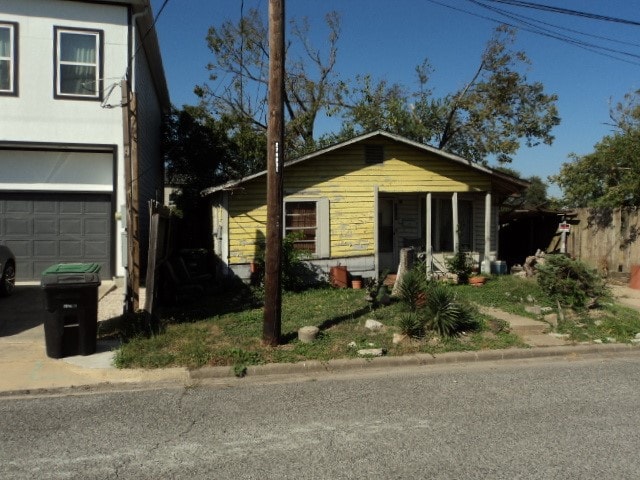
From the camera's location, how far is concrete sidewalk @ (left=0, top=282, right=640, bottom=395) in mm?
6301

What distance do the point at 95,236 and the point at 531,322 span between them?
9.64m

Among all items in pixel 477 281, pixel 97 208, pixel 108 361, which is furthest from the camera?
pixel 477 281

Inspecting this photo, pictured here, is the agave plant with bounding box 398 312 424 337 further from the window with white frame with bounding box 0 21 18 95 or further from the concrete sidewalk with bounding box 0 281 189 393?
the window with white frame with bounding box 0 21 18 95

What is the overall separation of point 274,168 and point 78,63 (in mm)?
7324

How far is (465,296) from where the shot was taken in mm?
11406

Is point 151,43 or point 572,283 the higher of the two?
point 151,43

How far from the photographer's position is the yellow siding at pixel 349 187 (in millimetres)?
12812

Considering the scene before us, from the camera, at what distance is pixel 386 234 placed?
14.8 meters

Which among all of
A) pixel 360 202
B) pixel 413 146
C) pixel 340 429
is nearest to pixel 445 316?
pixel 340 429

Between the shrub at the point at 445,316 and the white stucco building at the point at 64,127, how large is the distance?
7.16 m

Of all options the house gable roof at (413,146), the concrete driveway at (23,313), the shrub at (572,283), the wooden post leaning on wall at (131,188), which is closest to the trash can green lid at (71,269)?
the concrete driveway at (23,313)

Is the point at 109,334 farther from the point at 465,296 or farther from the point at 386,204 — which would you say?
the point at 386,204

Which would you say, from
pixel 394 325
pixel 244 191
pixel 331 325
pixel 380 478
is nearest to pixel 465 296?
pixel 394 325

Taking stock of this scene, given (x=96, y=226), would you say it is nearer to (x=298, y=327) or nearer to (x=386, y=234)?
(x=298, y=327)
